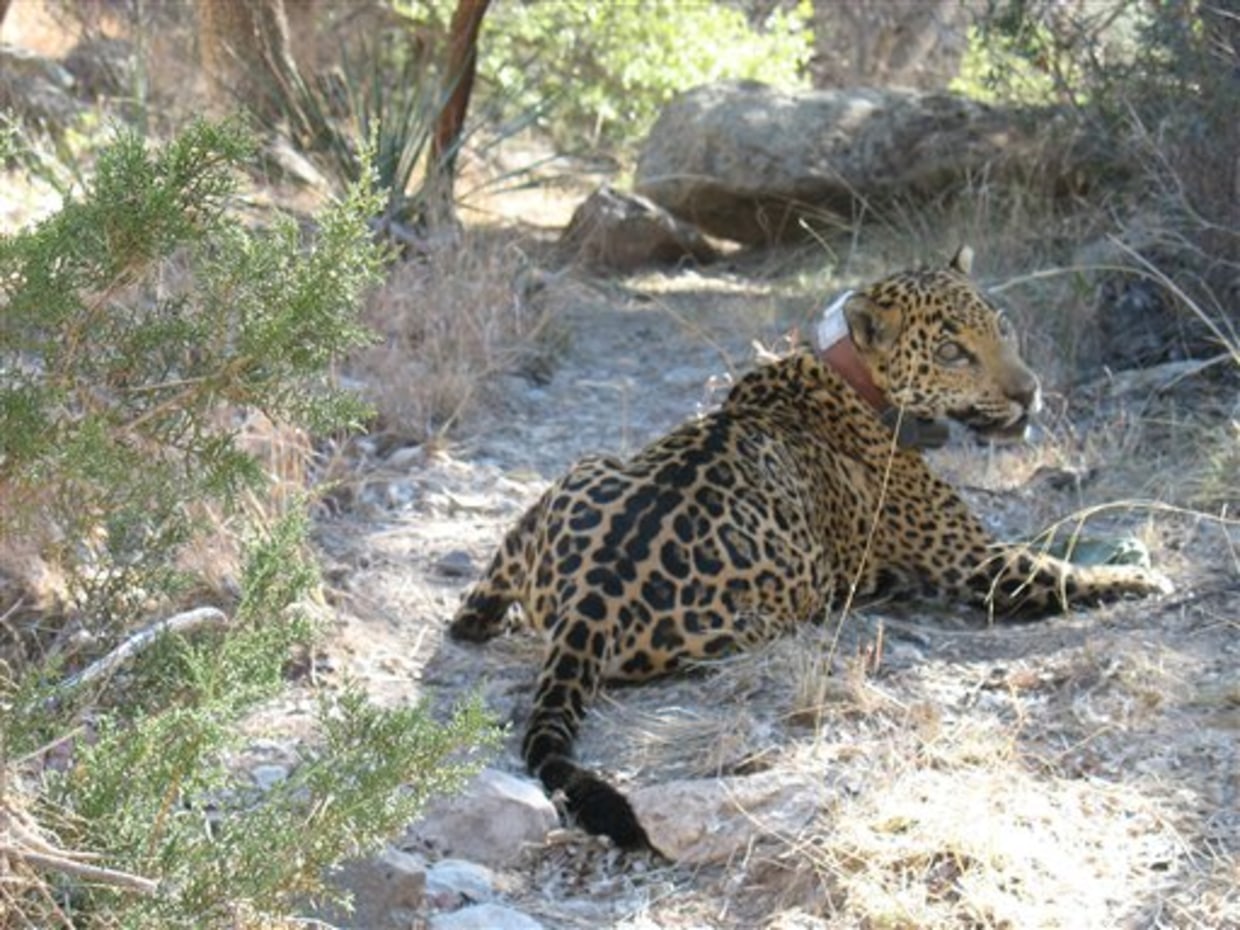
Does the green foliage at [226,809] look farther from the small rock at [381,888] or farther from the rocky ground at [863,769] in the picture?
the rocky ground at [863,769]

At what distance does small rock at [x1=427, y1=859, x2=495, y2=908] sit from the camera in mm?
4668

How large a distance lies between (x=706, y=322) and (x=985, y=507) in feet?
12.2

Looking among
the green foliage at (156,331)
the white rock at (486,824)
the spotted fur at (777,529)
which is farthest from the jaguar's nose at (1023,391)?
the green foliage at (156,331)

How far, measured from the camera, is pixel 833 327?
7.00 meters

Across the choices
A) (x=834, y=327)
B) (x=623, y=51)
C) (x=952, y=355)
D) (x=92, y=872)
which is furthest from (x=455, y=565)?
(x=623, y=51)

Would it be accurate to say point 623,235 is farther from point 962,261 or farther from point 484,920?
point 484,920

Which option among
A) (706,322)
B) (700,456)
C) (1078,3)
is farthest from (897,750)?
(1078,3)

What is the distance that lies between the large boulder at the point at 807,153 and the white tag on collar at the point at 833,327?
5.49 meters

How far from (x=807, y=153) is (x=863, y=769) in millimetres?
8793

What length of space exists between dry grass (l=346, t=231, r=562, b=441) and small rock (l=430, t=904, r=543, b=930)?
3.99 m

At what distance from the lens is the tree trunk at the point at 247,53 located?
475 inches

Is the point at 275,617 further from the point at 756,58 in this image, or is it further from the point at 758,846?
the point at 756,58

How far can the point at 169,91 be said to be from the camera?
14.6 m

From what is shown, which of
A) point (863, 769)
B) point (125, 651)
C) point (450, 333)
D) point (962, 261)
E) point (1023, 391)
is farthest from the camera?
point (450, 333)
